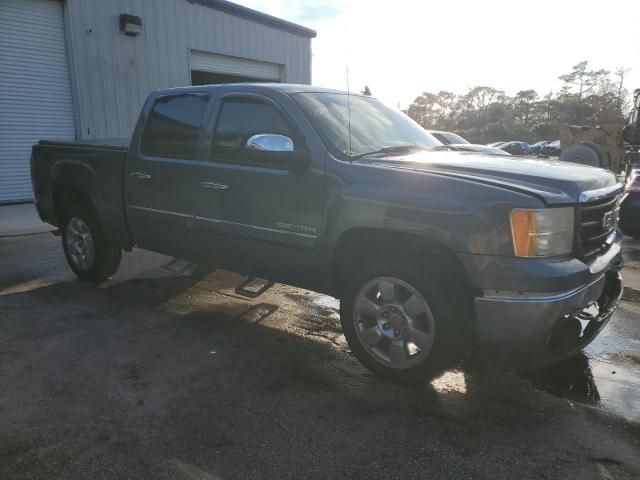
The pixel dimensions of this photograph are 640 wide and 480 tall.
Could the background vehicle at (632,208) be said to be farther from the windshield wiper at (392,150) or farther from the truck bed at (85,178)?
the truck bed at (85,178)

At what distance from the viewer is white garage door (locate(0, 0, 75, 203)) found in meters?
10.0

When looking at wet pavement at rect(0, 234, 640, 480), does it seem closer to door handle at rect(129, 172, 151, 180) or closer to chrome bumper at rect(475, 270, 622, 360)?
chrome bumper at rect(475, 270, 622, 360)

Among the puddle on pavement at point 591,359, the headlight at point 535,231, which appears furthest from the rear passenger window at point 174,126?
the headlight at point 535,231

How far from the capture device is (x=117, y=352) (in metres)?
3.75

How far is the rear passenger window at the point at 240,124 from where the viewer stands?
3.78m

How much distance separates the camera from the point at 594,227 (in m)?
2.99

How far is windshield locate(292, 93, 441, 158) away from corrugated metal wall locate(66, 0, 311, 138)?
848cm

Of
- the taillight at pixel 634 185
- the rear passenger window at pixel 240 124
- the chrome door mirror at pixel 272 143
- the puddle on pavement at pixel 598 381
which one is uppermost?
the rear passenger window at pixel 240 124

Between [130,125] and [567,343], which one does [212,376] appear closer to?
[567,343]

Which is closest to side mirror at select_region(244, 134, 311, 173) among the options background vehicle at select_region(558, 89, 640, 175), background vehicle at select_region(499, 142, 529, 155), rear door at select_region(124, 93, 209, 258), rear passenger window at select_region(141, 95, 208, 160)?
rear door at select_region(124, 93, 209, 258)

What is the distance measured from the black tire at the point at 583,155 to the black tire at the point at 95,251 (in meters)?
11.6

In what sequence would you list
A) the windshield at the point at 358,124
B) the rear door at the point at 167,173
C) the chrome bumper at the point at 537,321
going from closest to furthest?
the chrome bumper at the point at 537,321, the windshield at the point at 358,124, the rear door at the point at 167,173

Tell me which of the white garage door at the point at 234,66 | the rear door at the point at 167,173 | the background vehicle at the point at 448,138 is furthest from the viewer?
the white garage door at the point at 234,66

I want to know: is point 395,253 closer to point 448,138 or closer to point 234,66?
point 448,138
